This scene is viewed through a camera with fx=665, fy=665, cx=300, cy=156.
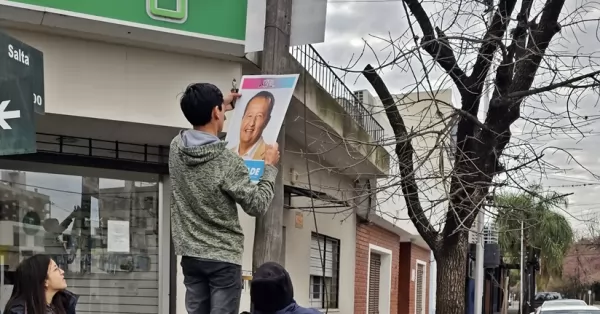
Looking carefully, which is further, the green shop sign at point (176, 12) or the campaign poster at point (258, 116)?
the green shop sign at point (176, 12)

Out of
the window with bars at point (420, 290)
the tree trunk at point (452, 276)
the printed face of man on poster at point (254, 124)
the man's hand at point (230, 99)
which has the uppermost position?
the man's hand at point (230, 99)

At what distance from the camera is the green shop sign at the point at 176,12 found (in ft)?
17.8

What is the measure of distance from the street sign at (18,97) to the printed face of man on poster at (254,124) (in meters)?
1.39

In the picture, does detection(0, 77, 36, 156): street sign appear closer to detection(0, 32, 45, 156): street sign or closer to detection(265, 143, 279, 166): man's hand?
detection(0, 32, 45, 156): street sign

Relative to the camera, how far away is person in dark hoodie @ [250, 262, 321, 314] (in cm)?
308

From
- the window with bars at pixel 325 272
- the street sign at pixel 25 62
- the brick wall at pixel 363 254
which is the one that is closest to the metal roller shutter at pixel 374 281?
the brick wall at pixel 363 254

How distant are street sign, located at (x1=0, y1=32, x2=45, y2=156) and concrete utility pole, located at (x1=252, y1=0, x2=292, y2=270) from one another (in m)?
1.53

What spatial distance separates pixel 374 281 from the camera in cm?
1501

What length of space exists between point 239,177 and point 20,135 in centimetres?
166

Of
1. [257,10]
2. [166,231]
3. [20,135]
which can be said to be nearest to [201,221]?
[20,135]

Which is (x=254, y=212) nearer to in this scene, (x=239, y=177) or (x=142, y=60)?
(x=239, y=177)

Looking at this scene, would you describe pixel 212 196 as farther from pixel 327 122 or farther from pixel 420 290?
pixel 420 290

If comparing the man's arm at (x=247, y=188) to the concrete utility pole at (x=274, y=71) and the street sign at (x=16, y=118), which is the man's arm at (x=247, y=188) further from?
the street sign at (x=16, y=118)

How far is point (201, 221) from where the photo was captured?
3.25 metres
